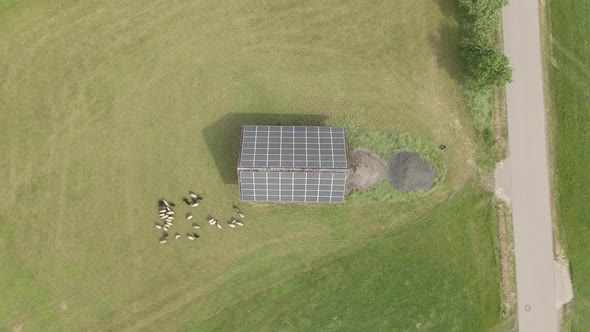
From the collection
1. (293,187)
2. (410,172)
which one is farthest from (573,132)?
(293,187)

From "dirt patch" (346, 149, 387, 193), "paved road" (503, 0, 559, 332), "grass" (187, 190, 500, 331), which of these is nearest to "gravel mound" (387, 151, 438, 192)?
"dirt patch" (346, 149, 387, 193)

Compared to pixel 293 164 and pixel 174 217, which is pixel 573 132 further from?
pixel 174 217

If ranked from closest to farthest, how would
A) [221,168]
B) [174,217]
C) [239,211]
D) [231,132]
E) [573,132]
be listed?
[174,217] → [239,211] → [221,168] → [231,132] → [573,132]

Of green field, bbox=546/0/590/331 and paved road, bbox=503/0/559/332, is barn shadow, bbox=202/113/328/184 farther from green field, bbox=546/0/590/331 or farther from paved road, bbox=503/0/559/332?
green field, bbox=546/0/590/331

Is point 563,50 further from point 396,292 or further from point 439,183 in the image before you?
point 396,292

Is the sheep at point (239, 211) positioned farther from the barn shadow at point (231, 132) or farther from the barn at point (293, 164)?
the barn shadow at point (231, 132)

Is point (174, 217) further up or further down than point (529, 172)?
further down
